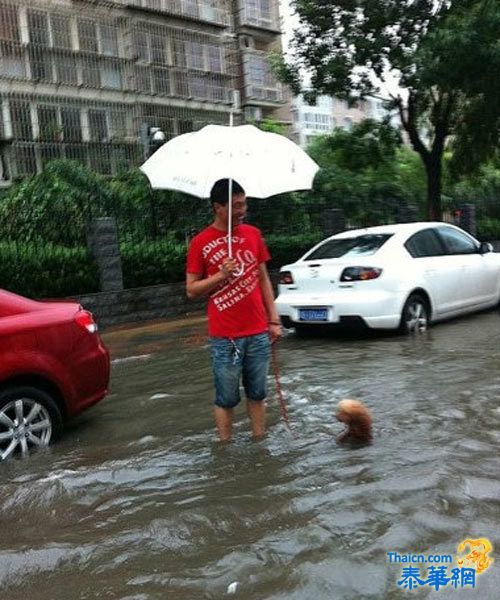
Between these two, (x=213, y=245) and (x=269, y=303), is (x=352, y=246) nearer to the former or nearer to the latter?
(x=269, y=303)

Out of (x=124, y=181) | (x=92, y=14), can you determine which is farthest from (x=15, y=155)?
(x=124, y=181)

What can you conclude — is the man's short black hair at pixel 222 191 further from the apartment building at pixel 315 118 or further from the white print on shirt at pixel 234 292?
the apartment building at pixel 315 118

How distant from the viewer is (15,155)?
21562 millimetres

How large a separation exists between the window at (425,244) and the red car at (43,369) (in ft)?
15.6

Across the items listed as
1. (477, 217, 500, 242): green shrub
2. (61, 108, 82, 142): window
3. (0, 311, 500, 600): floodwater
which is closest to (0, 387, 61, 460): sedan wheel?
(0, 311, 500, 600): floodwater

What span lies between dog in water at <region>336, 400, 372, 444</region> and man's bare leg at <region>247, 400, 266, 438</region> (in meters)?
0.53

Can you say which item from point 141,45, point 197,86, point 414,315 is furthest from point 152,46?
point 414,315

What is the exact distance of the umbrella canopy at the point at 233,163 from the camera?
4.50m

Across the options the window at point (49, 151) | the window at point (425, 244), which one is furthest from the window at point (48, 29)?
the window at point (425, 244)

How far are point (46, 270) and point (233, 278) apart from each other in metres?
7.88

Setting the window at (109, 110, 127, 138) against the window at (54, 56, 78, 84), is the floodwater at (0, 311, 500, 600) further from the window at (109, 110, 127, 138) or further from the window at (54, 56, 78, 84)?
the window at (109, 110, 127, 138)

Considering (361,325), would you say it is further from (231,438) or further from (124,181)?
(124,181)

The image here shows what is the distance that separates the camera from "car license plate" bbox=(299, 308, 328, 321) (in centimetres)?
838

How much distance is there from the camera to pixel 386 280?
820cm
